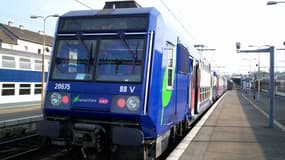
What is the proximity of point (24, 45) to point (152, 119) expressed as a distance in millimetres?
57310

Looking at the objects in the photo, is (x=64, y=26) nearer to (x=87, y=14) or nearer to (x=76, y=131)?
(x=87, y=14)

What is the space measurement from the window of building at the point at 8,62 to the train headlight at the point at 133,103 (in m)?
29.1

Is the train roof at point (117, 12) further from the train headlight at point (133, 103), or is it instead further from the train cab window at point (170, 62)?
the train headlight at point (133, 103)

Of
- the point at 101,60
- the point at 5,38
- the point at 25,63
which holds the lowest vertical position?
the point at 101,60

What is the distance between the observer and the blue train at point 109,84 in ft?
22.9

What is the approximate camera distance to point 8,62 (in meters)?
34.4

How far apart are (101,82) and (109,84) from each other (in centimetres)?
17

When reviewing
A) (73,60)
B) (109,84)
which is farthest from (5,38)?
(109,84)

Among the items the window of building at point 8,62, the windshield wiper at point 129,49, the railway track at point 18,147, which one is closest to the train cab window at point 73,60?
the windshield wiper at point 129,49

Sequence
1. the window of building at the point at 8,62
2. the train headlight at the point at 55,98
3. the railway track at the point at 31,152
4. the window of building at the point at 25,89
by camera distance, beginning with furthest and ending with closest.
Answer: the window of building at the point at 25,89, the window of building at the point at 8,62, the railway track at the point at 31,152, the train headlight at the point at 55,98

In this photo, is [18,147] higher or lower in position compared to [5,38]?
lower

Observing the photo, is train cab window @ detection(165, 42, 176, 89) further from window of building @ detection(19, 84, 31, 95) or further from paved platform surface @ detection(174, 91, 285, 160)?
window of building @ detection(19, 84, 31, 95)

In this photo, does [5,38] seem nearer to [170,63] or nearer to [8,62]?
[8,62]

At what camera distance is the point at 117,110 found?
698 cm
